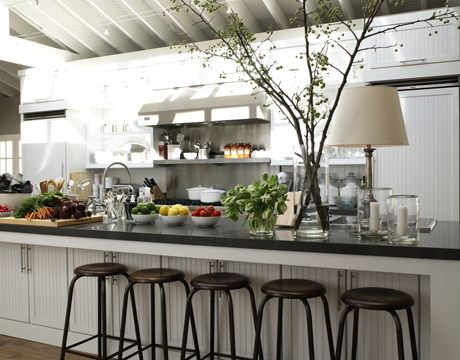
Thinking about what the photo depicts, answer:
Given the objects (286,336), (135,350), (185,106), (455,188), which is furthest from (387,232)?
(185,106)

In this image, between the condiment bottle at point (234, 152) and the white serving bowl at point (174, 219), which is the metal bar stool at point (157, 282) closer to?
the white serving bowl at point (174, 219)

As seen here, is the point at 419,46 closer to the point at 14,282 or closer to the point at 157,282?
the point at 157,282

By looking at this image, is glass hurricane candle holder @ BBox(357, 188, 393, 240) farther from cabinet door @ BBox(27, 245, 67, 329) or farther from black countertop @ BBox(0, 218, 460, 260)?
cabinet door @ BBox(27, 245, 67, 329)

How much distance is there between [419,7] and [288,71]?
1629mm

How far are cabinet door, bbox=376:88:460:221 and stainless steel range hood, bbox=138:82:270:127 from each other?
1.64 meters

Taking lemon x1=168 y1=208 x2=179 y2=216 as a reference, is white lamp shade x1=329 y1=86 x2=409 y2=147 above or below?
above

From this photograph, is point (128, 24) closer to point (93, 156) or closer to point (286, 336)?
point (93, 156)

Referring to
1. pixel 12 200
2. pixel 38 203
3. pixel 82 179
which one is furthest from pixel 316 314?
pixel 82 179

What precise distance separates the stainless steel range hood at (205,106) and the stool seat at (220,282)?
118 inches

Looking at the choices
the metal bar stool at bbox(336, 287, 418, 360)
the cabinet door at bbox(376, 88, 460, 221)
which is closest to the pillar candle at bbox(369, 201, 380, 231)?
the metal bar stool at bbox(336, 287, 418, 360)

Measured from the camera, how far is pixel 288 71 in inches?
208

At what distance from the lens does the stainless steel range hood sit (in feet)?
17.5

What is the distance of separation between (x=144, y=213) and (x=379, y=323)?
5.13 feet

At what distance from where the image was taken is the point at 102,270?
2854 millimetres
